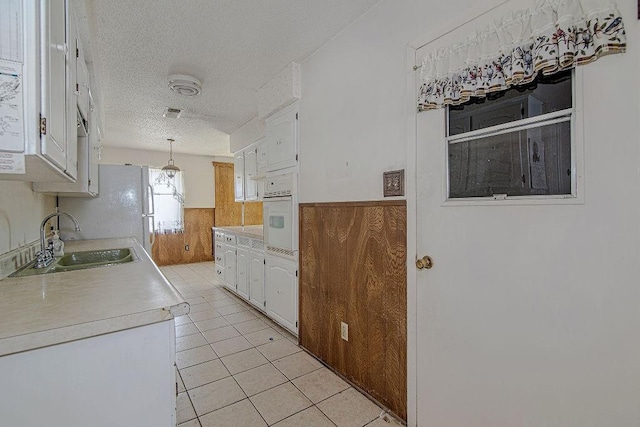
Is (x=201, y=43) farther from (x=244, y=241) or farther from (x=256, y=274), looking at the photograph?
(x=256, y=274)

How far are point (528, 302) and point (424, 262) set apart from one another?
478 mm

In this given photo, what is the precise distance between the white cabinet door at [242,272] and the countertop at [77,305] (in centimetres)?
225

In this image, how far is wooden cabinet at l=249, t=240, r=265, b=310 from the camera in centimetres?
332

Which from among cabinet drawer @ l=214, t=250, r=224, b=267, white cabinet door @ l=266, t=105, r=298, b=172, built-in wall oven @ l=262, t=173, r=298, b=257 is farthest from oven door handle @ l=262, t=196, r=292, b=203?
cabinet drawer @ l=214, t=250, r=224, b=267

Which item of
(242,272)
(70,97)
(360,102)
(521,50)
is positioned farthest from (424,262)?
(242,272)

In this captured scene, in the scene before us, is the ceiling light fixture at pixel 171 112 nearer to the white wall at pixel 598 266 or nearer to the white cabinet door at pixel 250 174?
the white cabinet door at pixel 250 174

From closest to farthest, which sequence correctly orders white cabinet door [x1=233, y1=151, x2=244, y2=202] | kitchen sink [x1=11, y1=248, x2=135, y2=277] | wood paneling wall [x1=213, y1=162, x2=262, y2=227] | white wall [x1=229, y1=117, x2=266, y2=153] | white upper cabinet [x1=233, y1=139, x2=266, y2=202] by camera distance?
kitchen sink [x1=11, y1=248, x2=135, y2=277] → white wall [x1=229, y1=117, x2=266, y2=153] → white upper cabinet [x1=233, y1=139, x2=266, y2=202] → white cabinet door [x1=233, y1=151, x2=244, y2=202] → wood paneling wall [x1=213, y1=162, x2=262, y2=227]

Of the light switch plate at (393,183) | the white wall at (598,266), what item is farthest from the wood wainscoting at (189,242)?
the white wall at (598,266)

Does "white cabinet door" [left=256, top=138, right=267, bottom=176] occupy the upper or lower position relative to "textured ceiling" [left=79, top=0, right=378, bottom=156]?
lower

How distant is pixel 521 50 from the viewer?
1.17 metres

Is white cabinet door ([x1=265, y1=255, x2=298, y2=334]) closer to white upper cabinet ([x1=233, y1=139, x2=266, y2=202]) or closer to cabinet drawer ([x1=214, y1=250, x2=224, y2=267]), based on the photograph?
white upper cabinet ([x1=233, y1=139, x2=266, y2=202])

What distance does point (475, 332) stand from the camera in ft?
4.47

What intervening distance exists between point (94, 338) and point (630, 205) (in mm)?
1755

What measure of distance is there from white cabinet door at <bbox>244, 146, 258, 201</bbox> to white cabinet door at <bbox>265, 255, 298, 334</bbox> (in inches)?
53.9
